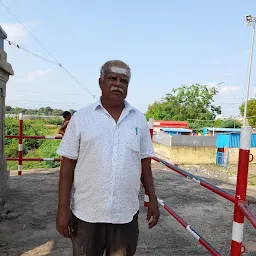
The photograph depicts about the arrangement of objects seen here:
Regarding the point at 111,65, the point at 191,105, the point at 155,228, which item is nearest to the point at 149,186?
the point at 111,65

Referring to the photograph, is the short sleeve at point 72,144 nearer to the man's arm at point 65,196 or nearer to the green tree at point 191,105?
the man's arm at point 65,196

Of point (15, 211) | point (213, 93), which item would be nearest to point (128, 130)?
point (15, 211)

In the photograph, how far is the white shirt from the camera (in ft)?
5.45

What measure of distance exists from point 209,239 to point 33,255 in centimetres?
175

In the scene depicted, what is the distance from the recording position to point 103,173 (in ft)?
5.44

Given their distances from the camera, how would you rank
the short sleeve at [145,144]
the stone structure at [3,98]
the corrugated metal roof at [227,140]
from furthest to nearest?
the corrugated metal roof at [227,140] → the stone structure at [3,98] → the short sleeve at [145,144]

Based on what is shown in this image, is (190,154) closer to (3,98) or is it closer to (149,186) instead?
(3,98)

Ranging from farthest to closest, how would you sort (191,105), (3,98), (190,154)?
(191,105) < (190,154) < (3,98)

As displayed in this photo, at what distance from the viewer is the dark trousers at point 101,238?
171 cm

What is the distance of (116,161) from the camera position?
1672 mm

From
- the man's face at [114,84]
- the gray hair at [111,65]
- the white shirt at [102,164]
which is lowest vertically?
the white shirt at [102,164]

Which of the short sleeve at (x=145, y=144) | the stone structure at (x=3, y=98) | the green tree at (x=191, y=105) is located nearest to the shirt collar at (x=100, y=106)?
the short sleeve at (x=145, y=144)

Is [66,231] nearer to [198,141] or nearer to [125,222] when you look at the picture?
[125,222]

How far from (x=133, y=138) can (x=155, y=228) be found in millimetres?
1997
